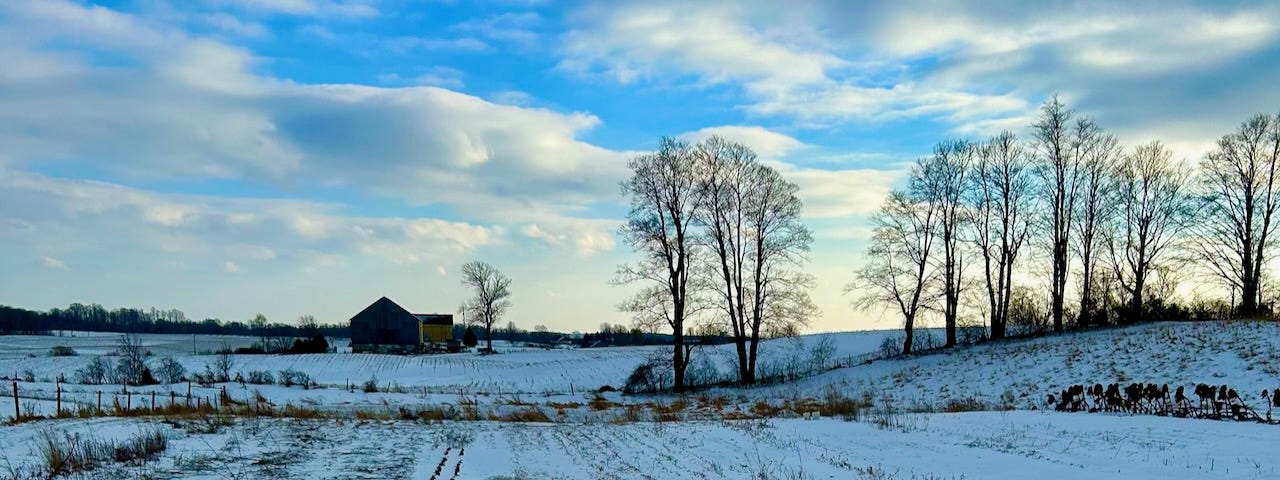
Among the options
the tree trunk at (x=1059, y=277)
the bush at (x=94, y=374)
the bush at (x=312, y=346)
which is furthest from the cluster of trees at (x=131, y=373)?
the tree trunk at (x=1059, y=277)

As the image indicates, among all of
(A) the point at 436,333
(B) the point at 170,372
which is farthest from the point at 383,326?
(B) the point at 170,372

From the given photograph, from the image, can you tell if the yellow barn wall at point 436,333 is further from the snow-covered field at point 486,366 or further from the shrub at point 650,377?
the shrub at point 650,377

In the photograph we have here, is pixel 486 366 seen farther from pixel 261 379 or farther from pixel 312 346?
pixel 312 346

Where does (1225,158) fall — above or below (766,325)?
above

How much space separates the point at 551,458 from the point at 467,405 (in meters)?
18.3

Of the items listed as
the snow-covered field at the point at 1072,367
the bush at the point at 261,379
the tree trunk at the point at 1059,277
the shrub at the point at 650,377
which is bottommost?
the bush at the point at 261,379

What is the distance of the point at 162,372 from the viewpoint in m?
52.7

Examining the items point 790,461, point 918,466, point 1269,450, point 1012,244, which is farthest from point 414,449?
point 1012,244

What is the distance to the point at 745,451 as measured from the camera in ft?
46.4

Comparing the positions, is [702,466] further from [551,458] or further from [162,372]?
[162,372]

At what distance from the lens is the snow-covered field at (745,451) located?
1102 cm

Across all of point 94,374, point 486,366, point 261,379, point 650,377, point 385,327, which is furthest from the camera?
point 385,327

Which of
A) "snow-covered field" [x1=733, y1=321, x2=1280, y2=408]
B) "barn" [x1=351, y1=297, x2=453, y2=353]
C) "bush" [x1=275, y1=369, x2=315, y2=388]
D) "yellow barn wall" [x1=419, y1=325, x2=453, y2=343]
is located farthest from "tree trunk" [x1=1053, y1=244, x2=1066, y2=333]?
"yellow barn wall" [x1=419, y1=325, x2=453, y2=343]

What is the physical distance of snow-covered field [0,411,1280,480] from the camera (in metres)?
11.0
